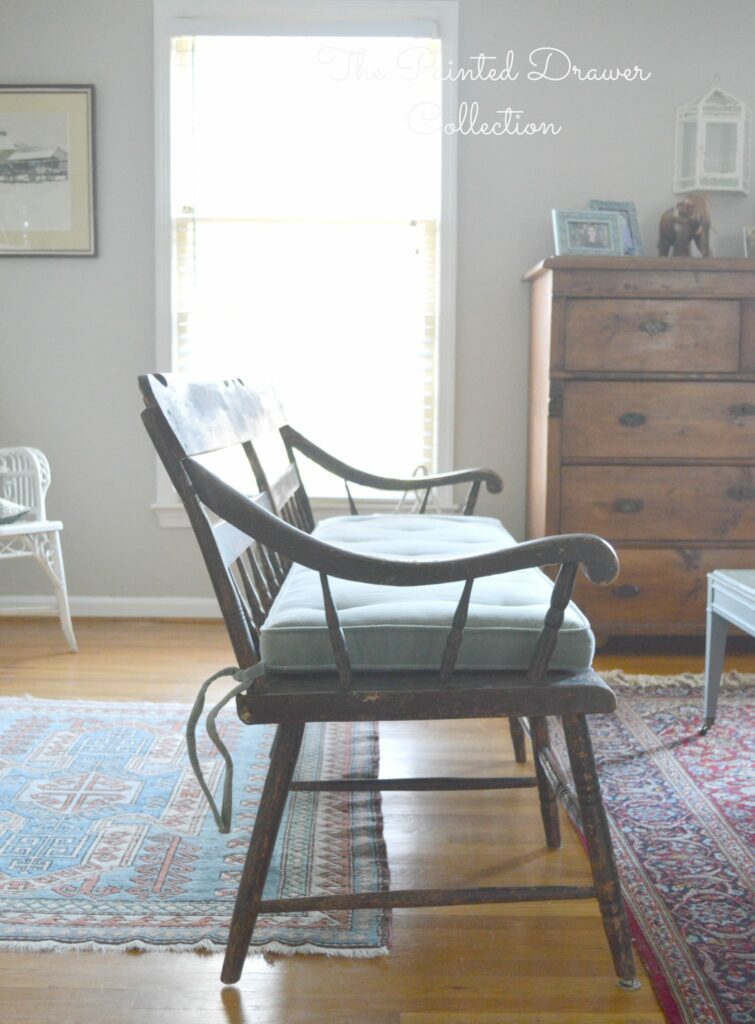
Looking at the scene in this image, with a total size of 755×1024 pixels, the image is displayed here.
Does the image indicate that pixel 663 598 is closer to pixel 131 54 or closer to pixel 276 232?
pixel 276 232

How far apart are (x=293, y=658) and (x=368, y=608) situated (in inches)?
5.6

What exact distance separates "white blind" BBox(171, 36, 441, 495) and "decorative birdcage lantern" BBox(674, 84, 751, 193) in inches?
34.5

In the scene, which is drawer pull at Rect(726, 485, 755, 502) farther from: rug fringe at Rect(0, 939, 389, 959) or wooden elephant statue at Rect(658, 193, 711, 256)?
rug fringe at Rect(0, 939, 389, 959)

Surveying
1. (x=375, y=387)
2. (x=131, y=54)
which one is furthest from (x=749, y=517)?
(x=131, y=54)

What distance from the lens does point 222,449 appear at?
175cm

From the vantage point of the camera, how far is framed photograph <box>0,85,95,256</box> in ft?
12.6

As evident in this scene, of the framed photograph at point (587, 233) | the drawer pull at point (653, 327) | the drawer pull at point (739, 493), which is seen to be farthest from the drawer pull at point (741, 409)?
the framed photograph at point (587, 233)

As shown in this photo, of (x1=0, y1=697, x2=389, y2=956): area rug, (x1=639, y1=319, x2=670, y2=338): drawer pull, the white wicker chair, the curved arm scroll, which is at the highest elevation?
(x1=639, y1=319, x2=670, y2=338): drawer pull

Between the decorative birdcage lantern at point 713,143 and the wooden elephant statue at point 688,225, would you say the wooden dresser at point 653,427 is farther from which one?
the decorative birdcage lantern at point 713,143

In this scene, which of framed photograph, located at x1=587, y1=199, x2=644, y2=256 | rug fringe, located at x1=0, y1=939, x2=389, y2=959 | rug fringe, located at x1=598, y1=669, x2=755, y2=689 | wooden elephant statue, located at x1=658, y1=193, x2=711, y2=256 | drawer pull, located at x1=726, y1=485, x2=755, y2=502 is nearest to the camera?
rug fringe, located at x1=0, y1=939, x2=389, y2=959

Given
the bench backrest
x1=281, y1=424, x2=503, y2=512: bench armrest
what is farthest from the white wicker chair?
the bench backrest

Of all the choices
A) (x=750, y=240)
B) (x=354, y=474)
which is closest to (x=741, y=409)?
(x=750, y=240)

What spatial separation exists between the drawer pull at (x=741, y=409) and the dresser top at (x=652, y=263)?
0.40m

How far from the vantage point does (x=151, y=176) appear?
3.87 metres
